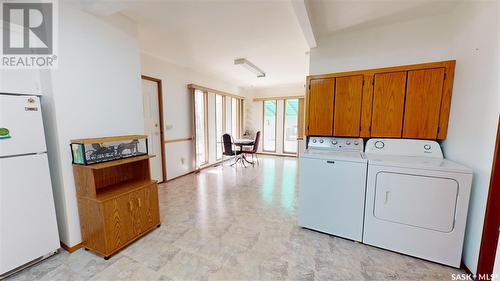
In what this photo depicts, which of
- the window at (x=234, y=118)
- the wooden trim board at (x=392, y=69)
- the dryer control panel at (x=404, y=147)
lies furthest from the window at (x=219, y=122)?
the dryer control panel at (x=404, y=147)

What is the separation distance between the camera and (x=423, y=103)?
2072mm

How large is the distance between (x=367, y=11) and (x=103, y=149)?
10.5 feet

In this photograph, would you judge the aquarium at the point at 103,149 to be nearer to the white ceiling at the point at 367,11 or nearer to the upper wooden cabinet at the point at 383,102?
the upper wooden cabinet at the point at 383,102

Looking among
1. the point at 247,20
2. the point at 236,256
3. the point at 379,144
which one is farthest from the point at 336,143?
the point at 247,20

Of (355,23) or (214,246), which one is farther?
(355,23)

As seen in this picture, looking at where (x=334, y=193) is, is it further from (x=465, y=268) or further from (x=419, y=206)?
(x=465, y=268)

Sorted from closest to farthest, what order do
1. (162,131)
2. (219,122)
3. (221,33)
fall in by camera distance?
(221,33) < (162,131) < (219,122)

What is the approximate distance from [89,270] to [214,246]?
43.9 inches

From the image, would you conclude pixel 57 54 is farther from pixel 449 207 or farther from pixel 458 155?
pixel 458 155

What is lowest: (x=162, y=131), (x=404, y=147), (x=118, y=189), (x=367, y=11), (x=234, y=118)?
(x=118, y=189)

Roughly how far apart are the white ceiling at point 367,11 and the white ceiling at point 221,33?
1.03 feet

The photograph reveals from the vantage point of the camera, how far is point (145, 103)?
3.55 meters

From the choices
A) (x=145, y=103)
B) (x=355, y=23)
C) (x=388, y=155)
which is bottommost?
(x=388, y=155)

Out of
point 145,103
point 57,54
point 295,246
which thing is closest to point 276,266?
point 295,246
